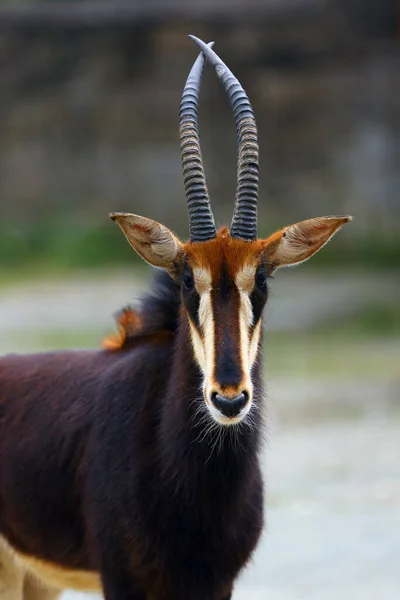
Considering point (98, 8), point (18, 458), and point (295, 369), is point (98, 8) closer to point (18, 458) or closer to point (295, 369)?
point (295, 369)

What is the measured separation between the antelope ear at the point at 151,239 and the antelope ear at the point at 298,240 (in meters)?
0.39

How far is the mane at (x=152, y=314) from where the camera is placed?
632cm

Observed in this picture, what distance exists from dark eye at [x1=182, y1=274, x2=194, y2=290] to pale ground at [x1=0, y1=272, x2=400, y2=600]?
1587mm

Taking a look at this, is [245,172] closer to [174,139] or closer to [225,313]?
[225,313]

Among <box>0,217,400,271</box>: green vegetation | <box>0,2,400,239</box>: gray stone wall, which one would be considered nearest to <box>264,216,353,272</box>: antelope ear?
<box>0,2,400,239</box>: gray stone wall

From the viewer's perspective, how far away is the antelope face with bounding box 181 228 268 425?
17.4 ft

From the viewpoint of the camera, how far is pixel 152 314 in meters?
6.44

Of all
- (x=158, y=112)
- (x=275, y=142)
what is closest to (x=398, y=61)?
(x=275, y=142)

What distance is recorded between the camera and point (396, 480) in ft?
37.0

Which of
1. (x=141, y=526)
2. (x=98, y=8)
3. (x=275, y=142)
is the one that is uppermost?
(x=98, y=8)

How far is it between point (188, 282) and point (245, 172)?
548 millimetres

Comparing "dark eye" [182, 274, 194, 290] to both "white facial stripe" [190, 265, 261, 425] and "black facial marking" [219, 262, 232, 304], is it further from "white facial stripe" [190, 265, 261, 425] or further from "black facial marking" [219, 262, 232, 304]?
"black facial marking" [219, 262, 232, 304]

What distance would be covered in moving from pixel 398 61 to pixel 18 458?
51.0ft

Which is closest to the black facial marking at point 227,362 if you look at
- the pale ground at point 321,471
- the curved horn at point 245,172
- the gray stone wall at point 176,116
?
the curved horn at point 245,172
